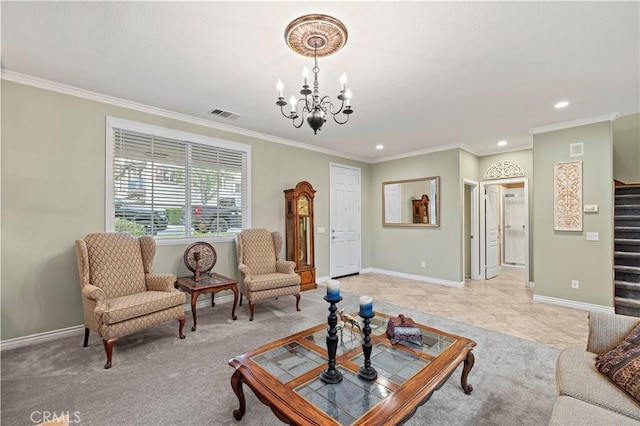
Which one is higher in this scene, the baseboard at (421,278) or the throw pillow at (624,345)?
the throw pillow at (624,345)

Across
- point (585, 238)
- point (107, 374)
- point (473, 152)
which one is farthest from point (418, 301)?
point (107, 374)

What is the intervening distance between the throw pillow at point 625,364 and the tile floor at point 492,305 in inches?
59.8

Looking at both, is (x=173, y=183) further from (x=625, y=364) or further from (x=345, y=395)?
(x=625, y=364)

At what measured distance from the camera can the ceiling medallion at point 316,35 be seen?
1970 mm

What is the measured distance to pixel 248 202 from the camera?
450 cm

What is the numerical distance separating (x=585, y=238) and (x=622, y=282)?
0.71m

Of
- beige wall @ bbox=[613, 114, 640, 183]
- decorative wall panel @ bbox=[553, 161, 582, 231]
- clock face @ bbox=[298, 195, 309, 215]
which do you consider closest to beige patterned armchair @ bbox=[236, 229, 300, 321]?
clock face @ bbox=[298, 195, 309, 215]

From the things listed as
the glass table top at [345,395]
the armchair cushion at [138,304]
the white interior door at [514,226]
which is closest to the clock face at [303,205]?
the armchair cushion at [138,304]

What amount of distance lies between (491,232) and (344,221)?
323cm

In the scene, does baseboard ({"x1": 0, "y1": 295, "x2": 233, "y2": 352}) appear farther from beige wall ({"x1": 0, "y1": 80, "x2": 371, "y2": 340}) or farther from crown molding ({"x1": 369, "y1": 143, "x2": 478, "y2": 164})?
crown molding ({"x1": 369, "y1": 143, "x2": 478, "y2": 164})

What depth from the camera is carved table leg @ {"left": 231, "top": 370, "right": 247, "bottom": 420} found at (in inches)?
66.7

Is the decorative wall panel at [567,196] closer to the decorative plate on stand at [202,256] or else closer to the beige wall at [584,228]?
the beige wall at [584,228]

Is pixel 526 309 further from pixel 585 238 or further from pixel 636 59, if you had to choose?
pixel 636 59

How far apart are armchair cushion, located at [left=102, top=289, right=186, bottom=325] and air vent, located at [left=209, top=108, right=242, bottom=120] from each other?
229cm
